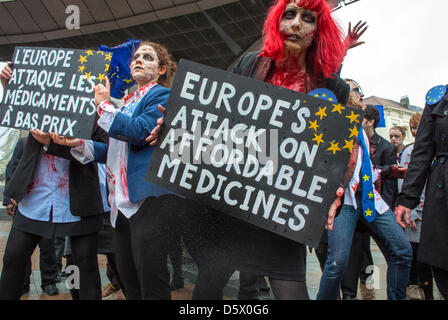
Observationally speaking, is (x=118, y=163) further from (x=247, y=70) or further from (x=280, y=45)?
(x=280, y=45)

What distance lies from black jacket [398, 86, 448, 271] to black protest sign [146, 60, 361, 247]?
920mm

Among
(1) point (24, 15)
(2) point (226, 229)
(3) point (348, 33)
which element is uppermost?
(1) point (24, 15)

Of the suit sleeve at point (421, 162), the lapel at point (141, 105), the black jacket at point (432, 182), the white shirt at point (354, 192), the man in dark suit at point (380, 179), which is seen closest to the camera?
the black jacket at point (432, 182)

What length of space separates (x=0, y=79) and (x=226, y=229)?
2.24 metres

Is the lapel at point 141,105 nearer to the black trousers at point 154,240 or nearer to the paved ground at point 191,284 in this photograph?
the black trousers at point 154,240

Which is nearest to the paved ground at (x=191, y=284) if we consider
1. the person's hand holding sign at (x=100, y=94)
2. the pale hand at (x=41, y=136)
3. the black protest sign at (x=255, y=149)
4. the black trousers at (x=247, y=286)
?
the black trousers at (x=247, y=286)

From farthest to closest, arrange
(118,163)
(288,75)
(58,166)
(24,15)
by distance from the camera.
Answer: (24,15) < (58,166) < (118,163) < (288,75)

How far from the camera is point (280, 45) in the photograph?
210cm

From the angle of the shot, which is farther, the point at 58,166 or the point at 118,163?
the point at 58,166

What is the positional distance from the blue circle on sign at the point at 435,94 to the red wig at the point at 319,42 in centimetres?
78

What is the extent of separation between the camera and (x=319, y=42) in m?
2.12

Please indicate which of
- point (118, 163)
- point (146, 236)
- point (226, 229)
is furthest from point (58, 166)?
point (226, 229)

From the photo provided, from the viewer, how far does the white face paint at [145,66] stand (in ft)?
8.89

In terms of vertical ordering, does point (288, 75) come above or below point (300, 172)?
above
